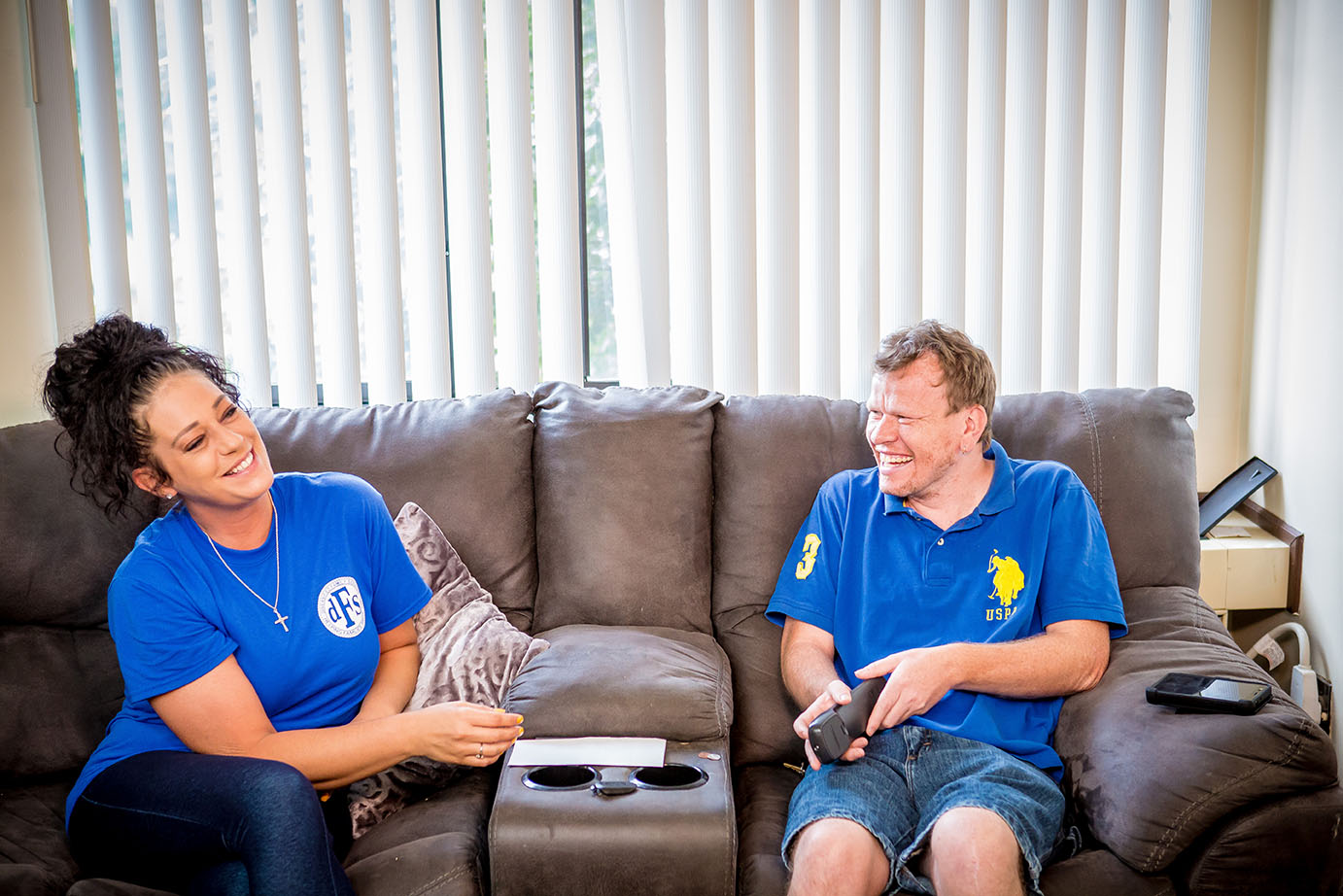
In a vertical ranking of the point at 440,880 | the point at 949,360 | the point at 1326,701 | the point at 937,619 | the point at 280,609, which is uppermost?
the point at 949,360

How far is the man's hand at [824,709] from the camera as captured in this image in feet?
5.53

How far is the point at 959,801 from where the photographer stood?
1585mm

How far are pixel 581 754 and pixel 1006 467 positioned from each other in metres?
0.92

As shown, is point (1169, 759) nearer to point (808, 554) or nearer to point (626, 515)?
point (808, 554)

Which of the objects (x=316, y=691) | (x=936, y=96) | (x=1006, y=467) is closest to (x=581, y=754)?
(x=316, y=691)

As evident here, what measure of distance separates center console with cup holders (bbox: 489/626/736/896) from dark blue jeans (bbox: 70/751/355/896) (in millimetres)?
254

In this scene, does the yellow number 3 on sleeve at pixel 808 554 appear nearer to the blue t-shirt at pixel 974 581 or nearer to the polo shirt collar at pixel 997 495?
the blue t-shirt at pixel 974 581

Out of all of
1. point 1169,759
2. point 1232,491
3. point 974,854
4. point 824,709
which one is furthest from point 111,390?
point 1232,491

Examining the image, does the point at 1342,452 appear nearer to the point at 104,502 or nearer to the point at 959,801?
the point at 959,801

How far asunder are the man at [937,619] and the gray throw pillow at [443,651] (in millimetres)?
506

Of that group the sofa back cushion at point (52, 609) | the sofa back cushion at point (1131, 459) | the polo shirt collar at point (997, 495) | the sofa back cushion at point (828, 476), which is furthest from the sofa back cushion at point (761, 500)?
the sofa back cushion at point (52, 609)

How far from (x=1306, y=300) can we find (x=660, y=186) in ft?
5.03

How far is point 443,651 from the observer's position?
1.88 meters

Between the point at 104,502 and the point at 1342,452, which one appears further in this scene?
the point at 1342,452
